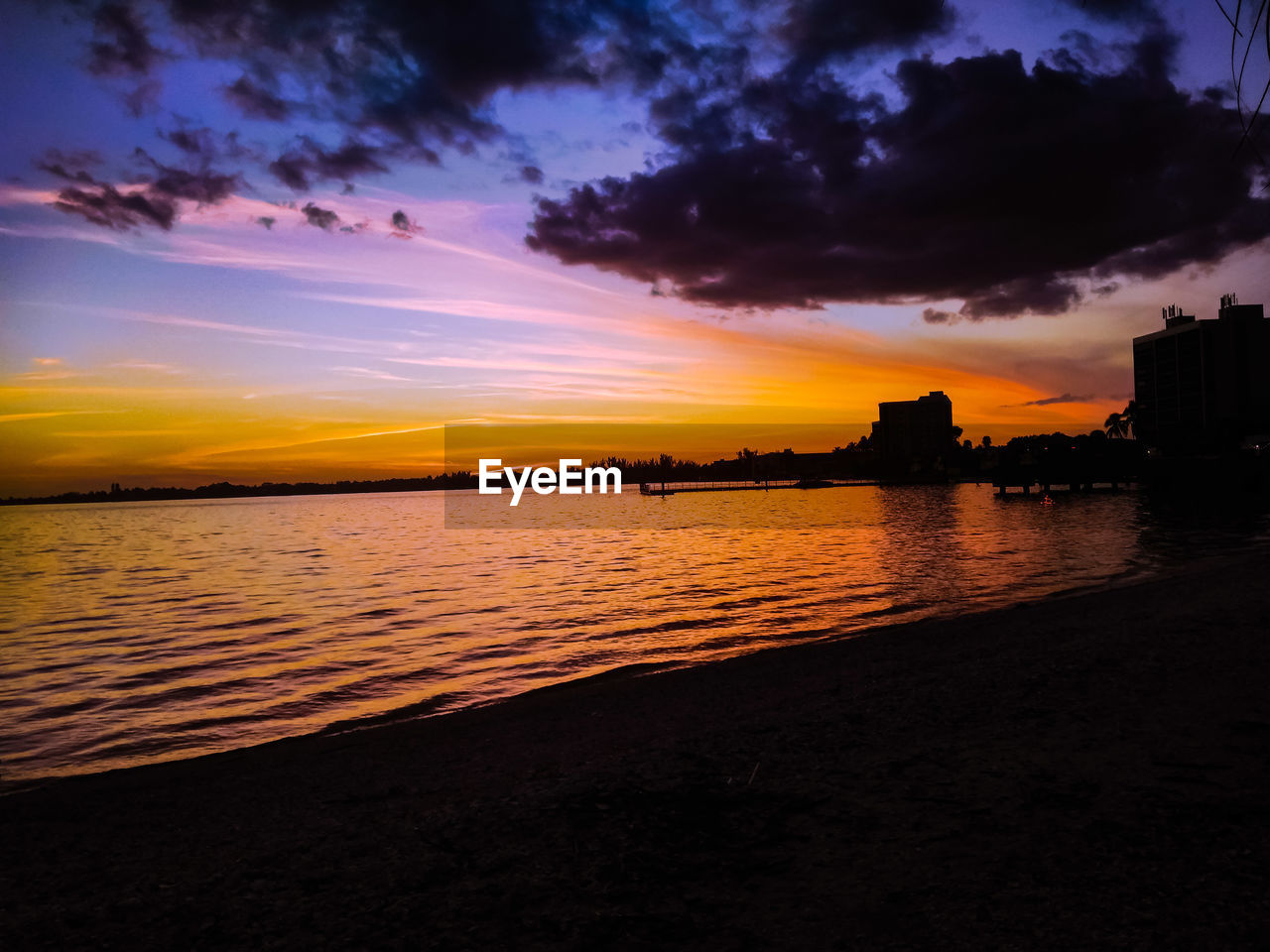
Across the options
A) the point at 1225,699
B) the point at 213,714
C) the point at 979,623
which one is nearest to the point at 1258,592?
the point at 979,623

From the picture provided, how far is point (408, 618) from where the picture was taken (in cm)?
2366

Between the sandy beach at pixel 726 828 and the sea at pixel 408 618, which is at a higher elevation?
the sandy beach at pixel 726 828

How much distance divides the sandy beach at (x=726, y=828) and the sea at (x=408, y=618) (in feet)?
10.3

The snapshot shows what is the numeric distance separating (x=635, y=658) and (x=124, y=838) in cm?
1083

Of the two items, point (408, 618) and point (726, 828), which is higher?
point (726, 828)

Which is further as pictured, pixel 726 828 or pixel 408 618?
pixel 408 618

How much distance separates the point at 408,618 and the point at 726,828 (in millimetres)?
19411

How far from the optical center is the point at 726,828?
20.0 feet

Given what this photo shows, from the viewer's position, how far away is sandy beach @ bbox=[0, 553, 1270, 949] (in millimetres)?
4613

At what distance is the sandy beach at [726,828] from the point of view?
4613 mm

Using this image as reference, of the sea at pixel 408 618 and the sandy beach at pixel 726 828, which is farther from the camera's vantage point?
the sea at pixel 408 618

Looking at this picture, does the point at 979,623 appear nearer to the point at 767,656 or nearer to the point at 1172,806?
the point at 767,656

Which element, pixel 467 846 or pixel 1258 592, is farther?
pixel 1258 592

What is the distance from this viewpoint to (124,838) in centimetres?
716
